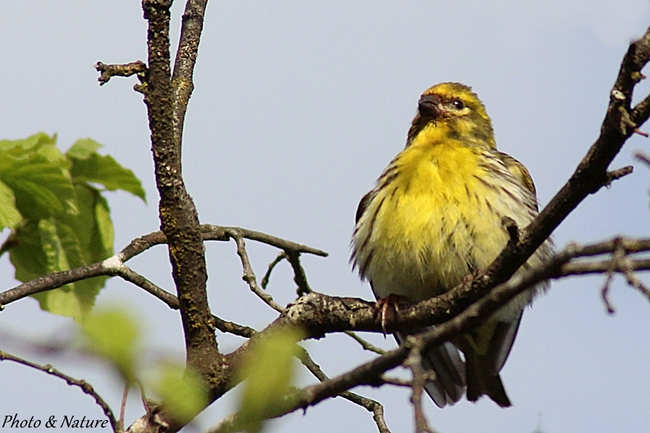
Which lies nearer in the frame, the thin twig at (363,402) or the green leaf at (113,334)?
the green leaf at (113,334)

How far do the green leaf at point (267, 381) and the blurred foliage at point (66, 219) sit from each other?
3.32 meters

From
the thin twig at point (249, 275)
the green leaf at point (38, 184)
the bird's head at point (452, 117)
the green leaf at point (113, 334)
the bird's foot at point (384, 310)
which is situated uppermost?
the bird's head at point (452, 117)

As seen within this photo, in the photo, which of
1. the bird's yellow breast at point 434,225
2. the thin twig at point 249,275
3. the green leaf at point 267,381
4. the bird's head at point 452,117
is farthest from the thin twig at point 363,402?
the green leaf at point 267,381

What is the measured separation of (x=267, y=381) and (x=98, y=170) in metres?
3.49

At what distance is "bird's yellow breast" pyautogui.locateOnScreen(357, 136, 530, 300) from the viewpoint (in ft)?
16.8

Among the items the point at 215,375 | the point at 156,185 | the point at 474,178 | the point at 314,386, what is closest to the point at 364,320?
the point at 215,375

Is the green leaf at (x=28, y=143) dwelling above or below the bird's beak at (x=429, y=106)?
below

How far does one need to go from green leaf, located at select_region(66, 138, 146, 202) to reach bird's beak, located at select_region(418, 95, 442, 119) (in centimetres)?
245

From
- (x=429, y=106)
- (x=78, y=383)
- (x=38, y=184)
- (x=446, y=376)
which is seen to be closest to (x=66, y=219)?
(x=38, y=184)

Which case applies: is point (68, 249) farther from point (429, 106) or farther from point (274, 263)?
point (429, 106)

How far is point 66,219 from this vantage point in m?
4.95

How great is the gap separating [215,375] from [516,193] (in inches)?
105

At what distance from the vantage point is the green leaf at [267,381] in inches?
64.0

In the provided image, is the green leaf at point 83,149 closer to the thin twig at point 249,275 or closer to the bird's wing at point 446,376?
the thin twig at point 249,275
